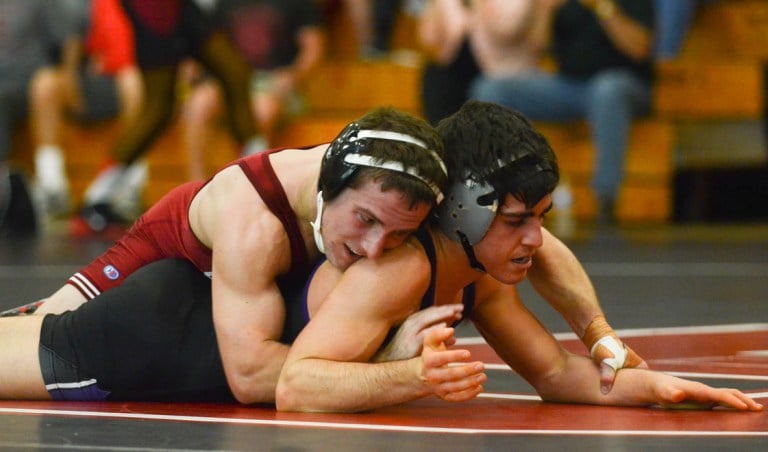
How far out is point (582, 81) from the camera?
8750mm

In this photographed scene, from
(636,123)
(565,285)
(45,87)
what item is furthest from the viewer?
(45,87)

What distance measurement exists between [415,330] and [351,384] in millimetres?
181

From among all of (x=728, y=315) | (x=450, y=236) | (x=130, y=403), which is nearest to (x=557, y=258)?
(x=450, y=236)

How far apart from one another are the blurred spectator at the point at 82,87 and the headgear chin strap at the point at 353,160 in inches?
254

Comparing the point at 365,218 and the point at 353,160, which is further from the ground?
the point at 353,160

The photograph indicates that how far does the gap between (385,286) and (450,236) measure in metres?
0.22

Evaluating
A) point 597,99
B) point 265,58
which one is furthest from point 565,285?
point 265,58

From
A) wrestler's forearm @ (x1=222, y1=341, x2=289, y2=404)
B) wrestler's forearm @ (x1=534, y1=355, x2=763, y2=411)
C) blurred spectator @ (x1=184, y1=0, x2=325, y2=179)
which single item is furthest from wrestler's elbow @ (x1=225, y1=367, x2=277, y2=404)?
blurred spectator @ (x1=184, y1=0, x2=325, y2=179)

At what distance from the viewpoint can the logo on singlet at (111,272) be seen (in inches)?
157

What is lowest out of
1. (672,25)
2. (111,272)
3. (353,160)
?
(111,272)

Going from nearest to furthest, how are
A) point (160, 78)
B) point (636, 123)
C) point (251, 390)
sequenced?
point (251, 390)
point (160, 78)
point (636, 123)

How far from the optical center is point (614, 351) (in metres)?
3.54

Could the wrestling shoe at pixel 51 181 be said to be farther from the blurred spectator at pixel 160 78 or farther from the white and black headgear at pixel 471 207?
the white and black headgear at pixel 471 207

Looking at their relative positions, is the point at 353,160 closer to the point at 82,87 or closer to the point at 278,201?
the point at 278,201
